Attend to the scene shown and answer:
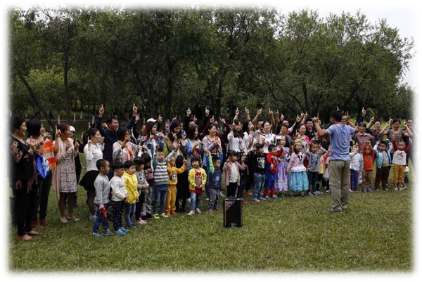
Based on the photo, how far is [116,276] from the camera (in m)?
5.00

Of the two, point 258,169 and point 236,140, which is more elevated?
point 236,140

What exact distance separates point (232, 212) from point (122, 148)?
246 centimetres

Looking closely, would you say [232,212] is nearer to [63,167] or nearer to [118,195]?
[118,195]

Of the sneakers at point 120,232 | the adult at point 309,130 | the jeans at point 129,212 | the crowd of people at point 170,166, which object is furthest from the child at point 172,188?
the adult at point 309,130

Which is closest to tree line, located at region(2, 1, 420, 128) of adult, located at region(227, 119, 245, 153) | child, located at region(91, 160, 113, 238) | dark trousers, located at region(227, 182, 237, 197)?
adult, located at region(227, 119, 245, 153)

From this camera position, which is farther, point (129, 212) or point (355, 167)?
point (355, 167)

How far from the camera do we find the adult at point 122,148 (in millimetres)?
7547

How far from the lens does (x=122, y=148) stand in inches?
301

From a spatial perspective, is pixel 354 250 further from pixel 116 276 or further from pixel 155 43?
pixel 155 43

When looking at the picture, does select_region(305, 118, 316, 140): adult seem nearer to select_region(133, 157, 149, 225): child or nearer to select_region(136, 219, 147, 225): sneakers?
select_region(133, 157, 149, 225): child

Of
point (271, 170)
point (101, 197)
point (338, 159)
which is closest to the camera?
point (101, 197)

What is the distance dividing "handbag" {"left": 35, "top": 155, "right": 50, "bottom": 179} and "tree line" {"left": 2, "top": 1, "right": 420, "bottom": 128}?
1007 centimetres

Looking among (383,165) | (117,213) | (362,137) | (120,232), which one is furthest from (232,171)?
(383,165)

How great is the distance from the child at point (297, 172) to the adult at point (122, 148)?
4399 millimetres
